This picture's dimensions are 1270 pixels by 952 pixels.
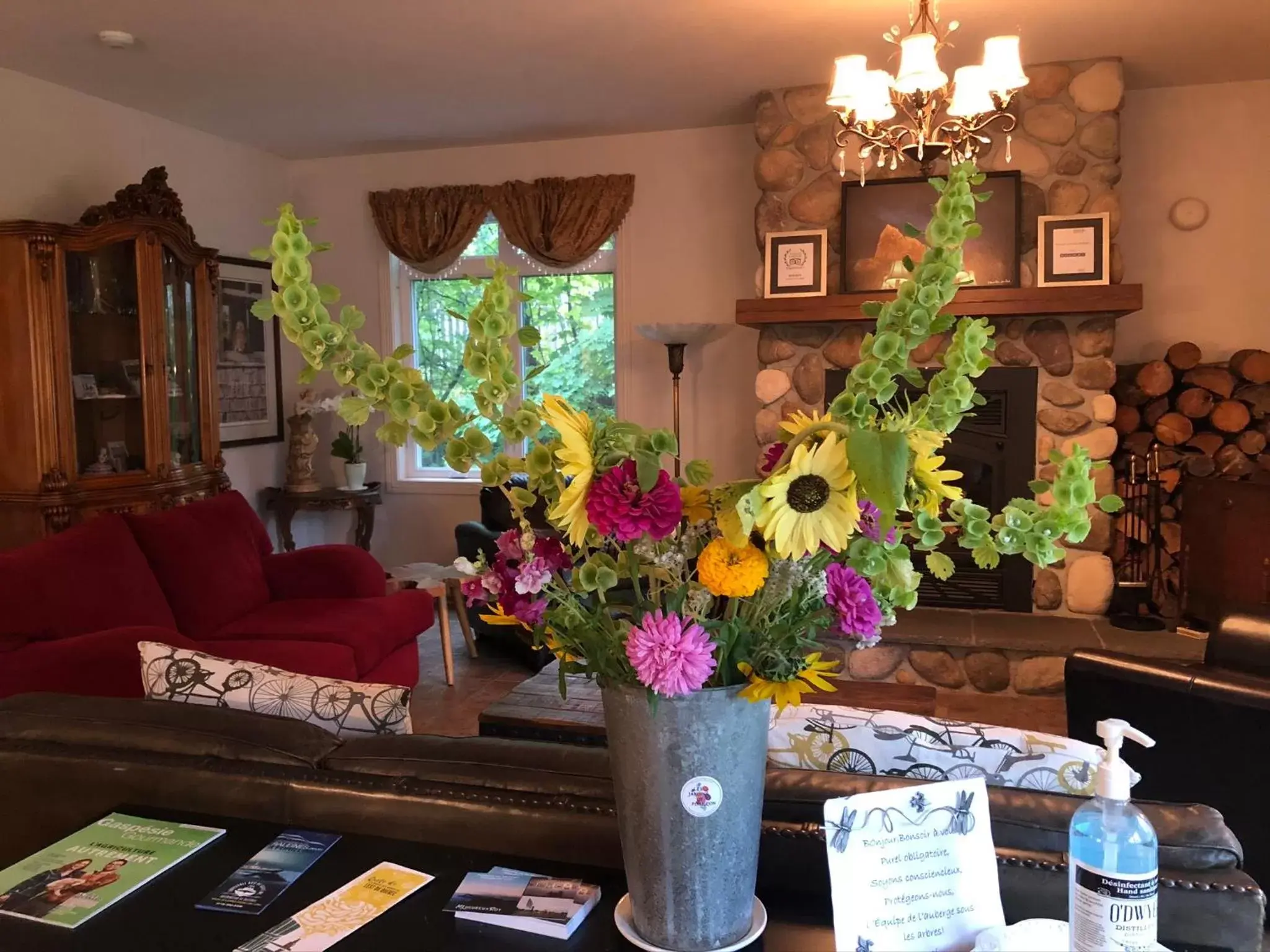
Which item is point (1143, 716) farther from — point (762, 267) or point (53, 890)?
point (762, 267)

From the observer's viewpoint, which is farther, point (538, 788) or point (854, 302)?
→ point (854, 302)

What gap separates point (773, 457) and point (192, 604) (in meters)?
2.90

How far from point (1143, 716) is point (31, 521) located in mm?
3710

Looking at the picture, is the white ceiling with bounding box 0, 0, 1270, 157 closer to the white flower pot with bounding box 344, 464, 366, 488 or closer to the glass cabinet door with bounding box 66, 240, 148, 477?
the glass cabinet door with bounding box 66, 240, 148, 477

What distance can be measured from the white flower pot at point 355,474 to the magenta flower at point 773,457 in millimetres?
4594

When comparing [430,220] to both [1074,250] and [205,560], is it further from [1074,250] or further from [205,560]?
[1074,250]

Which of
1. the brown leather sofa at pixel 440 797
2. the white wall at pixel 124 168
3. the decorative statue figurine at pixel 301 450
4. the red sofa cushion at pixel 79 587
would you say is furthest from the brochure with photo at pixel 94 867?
the decorative statue figurine at pixel 301 450

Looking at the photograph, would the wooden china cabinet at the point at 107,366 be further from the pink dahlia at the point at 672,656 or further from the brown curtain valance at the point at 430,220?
the pink dahlia at the point at 672,656

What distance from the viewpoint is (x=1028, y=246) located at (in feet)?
13.3

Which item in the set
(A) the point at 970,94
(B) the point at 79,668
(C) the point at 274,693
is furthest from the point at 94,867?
(A) the point at 970,94

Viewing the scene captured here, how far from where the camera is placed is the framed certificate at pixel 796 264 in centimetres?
424

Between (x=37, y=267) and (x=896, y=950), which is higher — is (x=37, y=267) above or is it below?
above

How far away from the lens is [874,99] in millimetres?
2617

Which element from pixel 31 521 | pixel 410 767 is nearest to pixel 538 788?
pixel 410 767
